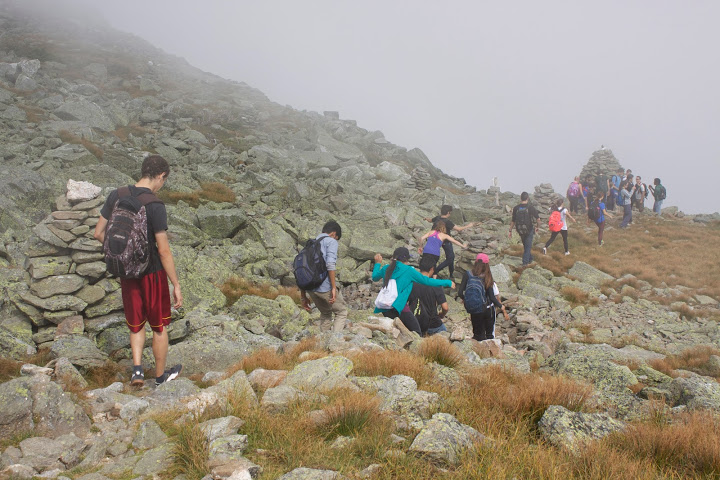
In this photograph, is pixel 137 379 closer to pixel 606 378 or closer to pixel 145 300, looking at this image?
pixel 145 300

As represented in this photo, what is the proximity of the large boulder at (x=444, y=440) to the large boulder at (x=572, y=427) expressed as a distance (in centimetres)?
74

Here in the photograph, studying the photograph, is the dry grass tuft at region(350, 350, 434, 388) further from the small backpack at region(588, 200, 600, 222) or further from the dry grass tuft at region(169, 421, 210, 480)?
the small backpack at region(588, 200, 600, 222)

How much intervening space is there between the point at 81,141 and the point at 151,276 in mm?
20235

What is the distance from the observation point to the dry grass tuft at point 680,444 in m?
3.29

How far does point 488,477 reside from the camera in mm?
3039

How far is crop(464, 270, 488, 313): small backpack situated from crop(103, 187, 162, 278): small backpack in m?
6.55

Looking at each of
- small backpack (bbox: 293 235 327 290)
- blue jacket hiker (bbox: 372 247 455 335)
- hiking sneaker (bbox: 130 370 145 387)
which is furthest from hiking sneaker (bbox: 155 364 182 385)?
blue jacket hiker (bbox: 372 247 455 335)

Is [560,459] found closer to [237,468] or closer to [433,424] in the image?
[433,424]

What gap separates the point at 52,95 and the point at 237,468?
3765 cm

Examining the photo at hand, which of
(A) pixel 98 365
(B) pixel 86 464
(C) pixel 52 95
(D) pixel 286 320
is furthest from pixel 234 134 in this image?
(B) pixel 86 464

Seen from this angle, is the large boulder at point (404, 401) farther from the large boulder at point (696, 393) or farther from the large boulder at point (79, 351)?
the large boulder at point (79, 351)

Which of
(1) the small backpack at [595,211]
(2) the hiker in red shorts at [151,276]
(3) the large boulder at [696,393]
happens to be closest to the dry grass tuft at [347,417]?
(2) the hiker in red shorts at [151,276]

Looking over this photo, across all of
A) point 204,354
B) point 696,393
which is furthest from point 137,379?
point 696,393

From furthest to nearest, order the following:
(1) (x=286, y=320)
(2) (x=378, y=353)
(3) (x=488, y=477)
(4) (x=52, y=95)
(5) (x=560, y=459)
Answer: (4) (x=52, y=95) < (1) (x=286, y=320) < (2) (x=378, y=353) < (5) (x=560, y=459) < (3) (x=488, y=477)
